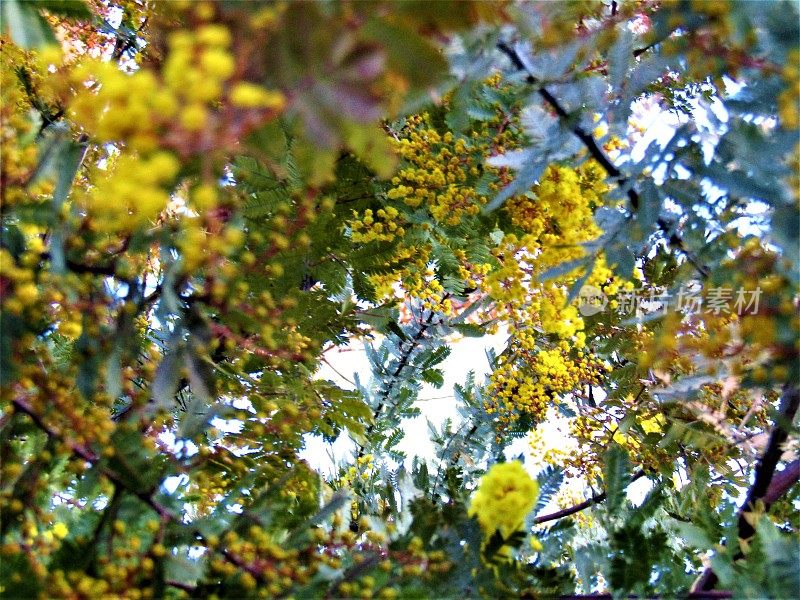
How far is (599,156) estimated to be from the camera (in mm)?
1830

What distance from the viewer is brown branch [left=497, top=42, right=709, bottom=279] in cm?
165

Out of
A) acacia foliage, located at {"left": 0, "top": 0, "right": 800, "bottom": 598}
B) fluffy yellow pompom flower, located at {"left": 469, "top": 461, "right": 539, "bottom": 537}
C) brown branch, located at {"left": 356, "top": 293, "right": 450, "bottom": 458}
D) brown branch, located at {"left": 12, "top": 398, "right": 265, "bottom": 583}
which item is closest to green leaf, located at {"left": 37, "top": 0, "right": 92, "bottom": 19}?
acacia foliage, located at {"left": 0, "top": 0, "right": 800, "bottom": 598}

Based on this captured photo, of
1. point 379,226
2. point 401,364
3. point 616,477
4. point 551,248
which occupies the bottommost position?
point 616,477

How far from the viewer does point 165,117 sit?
32.6 inches

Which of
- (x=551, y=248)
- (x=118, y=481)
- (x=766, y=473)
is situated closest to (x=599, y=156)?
(x=551, y=248)

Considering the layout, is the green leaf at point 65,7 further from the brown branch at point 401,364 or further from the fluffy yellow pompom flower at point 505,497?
the brown branch at point 401,364

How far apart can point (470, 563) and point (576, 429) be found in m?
2.14

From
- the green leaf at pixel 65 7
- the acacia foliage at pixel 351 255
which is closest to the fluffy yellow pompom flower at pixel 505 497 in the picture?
the acacia foliage at pixel 351 255

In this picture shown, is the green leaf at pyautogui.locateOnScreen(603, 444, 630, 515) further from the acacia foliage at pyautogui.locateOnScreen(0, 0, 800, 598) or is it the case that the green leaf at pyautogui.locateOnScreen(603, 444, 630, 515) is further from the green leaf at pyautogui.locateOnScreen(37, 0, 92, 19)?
the green leaf at pyautogui.locateOnScreen(37, 0, 92, 19)

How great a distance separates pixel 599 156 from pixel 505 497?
2.99ft

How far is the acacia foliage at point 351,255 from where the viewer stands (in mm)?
934

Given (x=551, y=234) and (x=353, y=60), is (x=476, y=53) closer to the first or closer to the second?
(x=353, y=60)

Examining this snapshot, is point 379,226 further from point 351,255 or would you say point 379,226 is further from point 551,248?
point 551,248

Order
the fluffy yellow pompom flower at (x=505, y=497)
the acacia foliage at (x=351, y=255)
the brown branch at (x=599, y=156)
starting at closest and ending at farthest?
1. the acacia foliage at (x=351, y=255)
2. the brown branch at (x=599, y=156)
3. the fluffy yellow pompom flower at (x=505, y=497)
